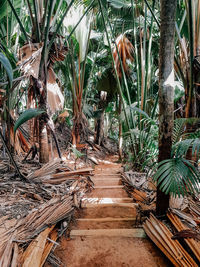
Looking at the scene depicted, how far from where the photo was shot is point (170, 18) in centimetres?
144

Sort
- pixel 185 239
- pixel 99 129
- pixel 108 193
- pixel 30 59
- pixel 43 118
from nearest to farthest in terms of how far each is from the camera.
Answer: pixel 185 239 → pixel 30 59 → pixel 108 193 → pixel 43 118 → pixel 99 129

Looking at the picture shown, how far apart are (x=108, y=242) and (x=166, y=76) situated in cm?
141

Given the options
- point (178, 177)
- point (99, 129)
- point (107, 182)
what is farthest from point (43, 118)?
point (99, 129)

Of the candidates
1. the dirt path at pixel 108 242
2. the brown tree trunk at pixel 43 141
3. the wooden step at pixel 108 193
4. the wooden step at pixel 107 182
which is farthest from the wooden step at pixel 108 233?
the brown tree trunk at pixel 43 141

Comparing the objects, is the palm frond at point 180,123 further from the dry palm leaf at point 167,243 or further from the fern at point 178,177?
the dry palm leaf at point 167,243

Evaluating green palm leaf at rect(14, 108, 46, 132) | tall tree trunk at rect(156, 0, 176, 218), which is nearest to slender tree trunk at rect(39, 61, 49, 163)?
green palm leaf at rect(14, 108, 46, 132)

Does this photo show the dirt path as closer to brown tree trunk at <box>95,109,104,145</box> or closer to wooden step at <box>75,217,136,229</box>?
wooden step at <box>75,217,136,229</box>

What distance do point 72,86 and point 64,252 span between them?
11.0 ft

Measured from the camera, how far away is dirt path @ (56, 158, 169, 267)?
1293 millimetres

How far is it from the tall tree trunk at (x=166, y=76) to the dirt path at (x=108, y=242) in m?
0.42

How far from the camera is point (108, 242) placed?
1471mm

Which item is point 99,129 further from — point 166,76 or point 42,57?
point 166,76

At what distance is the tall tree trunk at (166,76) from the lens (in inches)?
56.7

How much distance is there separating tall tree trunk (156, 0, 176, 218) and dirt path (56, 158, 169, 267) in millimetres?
416
